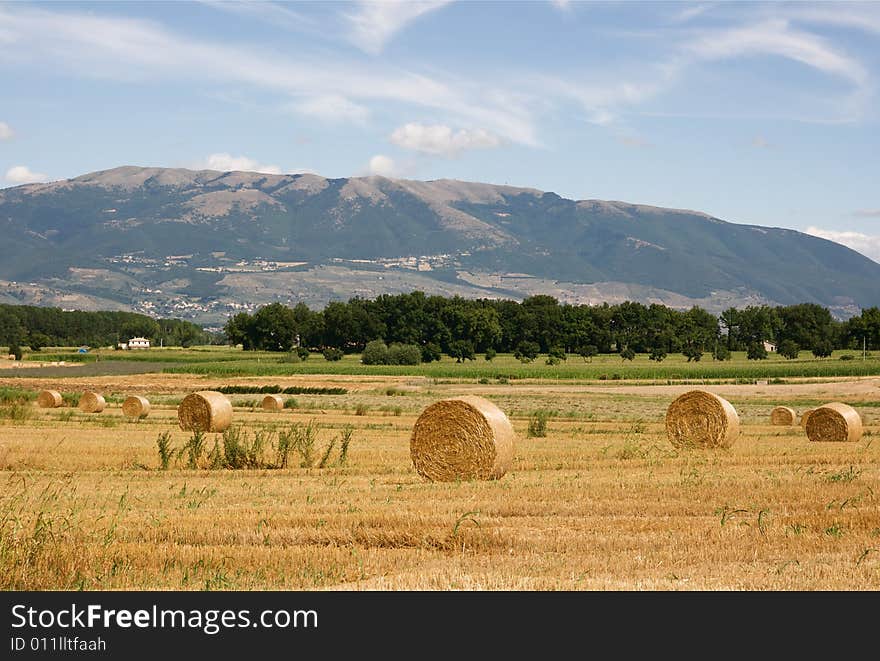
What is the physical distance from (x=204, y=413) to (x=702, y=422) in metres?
15.2

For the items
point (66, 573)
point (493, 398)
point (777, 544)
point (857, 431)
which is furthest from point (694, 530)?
point (493, 398)

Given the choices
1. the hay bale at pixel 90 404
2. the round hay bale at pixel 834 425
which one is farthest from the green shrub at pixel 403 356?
the round hay bale at pixel 834 425

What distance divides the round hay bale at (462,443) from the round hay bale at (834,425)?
1359 centimetres

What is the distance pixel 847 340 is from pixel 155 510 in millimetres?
145772

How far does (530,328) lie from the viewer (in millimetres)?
154875

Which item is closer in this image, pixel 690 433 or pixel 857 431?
pixel 690 433

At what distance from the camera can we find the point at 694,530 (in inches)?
510

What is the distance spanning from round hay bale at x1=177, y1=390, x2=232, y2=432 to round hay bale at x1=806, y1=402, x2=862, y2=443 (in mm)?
17742

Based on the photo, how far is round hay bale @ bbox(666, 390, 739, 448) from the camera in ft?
90.3

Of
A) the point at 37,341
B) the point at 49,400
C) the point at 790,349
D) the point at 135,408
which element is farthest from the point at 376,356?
the point at 135,408

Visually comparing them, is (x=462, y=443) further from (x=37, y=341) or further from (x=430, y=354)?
(x=37, y=341)

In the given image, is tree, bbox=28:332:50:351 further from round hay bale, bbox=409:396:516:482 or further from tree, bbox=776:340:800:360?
round hay bale, bbox=409:396:516:482

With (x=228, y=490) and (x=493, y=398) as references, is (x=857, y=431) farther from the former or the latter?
(x=493, y=398)

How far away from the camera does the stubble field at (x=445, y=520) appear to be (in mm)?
10352
